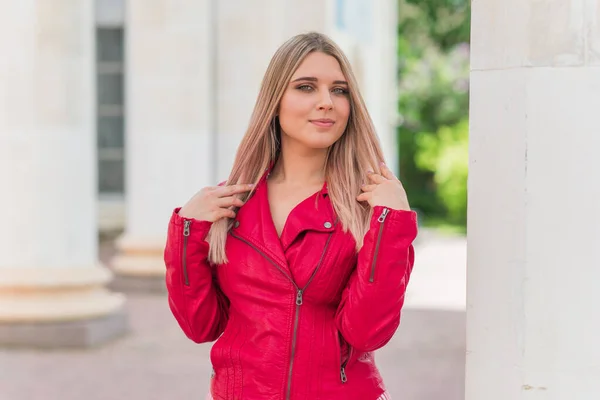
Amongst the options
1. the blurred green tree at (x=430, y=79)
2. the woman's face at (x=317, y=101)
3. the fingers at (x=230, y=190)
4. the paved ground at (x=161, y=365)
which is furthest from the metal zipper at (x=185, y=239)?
the blurred green tree at (x=430, y=79)

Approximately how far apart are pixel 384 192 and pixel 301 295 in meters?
0.32

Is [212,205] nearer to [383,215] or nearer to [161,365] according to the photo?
[383,215]

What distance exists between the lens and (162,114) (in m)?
11.6

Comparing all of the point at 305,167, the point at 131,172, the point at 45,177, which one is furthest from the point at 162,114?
the point at 305,167

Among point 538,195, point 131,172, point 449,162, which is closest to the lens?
point 538,195

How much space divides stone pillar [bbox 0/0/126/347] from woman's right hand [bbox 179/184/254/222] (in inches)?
223

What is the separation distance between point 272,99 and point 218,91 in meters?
9.87

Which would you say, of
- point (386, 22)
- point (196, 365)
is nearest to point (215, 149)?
point (196, 365)

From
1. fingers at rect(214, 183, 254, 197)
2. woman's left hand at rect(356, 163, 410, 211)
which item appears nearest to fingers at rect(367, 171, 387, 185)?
woman's left hand at rect(356, 163, 410, 211)

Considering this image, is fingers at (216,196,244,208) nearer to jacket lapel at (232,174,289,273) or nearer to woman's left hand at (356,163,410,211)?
jacket lapel at (232,174,289,273)

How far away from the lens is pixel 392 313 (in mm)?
2416

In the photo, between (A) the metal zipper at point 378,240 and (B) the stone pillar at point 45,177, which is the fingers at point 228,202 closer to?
(A) the metal zipper at point 378,240

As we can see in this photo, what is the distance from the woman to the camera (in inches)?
94.9

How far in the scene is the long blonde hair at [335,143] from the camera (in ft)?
8.30
